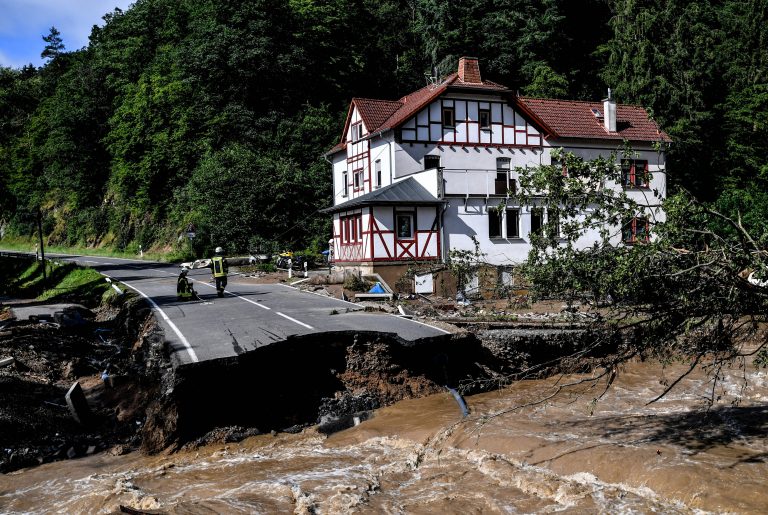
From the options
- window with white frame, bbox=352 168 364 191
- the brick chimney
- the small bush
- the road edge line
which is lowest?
the road edge line

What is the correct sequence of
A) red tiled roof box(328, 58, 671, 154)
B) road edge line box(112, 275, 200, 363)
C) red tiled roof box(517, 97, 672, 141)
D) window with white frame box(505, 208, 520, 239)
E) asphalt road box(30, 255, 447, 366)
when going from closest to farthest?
1. road edge line box(112, 275, 200, 363)
2. asphalt road box(30, 255, 447, 366)
3. window with white frame box(505, 208, 520, 239)
4. red tiled roof box(328, 58, 671, 154)
5. red tiled roof box(517, 97, 672, 141)

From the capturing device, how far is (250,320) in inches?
666

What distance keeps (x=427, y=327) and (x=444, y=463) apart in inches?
210

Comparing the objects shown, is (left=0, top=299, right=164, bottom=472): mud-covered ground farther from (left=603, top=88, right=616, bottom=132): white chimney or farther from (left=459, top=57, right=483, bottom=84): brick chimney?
(left=603, top=88, right=616, bottom=132): white chimney

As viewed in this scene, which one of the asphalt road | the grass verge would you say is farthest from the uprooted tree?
the grass verge

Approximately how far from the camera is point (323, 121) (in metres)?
48.0

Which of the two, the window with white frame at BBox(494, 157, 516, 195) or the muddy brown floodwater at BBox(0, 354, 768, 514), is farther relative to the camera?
the window with white frame at BBox(494, 157, 516, 195)

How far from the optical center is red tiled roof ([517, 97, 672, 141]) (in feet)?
112

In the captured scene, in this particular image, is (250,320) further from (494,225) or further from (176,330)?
(494,225)

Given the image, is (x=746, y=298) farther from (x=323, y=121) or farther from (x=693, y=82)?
(x=323, y=121)

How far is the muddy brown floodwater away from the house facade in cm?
1504

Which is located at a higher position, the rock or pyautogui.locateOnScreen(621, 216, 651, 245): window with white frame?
pyautogui.locateOnScreen(621, 216, 651, 245): window with white frame

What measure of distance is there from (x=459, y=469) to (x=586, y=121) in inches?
1135

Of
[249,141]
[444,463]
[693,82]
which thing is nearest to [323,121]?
[249,141]
